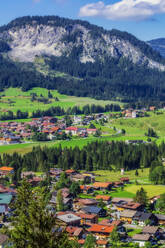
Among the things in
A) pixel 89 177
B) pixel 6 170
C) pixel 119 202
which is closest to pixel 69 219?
pixel 119 202

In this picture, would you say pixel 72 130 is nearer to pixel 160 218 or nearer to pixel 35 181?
pixel 35 181

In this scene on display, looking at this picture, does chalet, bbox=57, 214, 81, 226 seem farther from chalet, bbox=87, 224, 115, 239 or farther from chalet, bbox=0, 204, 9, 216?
chalet, bbox=0, 204, 9, 216

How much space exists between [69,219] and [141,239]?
1315 cm

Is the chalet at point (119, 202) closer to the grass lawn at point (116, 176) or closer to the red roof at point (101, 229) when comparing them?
the red roof at point (101, 229)

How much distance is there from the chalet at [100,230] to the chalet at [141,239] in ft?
13.0

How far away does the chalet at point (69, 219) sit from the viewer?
6756 centimetres

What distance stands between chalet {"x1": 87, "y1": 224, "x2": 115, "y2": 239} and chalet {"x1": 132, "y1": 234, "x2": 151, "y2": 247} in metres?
3.97

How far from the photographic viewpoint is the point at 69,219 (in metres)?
69.2

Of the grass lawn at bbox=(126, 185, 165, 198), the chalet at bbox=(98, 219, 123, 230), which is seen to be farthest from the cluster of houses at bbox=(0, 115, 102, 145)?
the chalet at bbox=(98, 219, 123, 230)

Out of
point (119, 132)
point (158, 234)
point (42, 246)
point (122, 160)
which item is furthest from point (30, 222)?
point (119, 132)

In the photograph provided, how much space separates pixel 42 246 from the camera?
2302 centimetres

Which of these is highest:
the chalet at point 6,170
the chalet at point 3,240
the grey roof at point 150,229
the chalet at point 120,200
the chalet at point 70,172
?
the chalet at point 3,240

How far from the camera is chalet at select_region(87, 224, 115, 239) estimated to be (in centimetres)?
A: 6425

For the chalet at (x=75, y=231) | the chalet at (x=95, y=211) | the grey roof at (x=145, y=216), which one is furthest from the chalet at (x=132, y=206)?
the chalet at (x=75, y=231)
